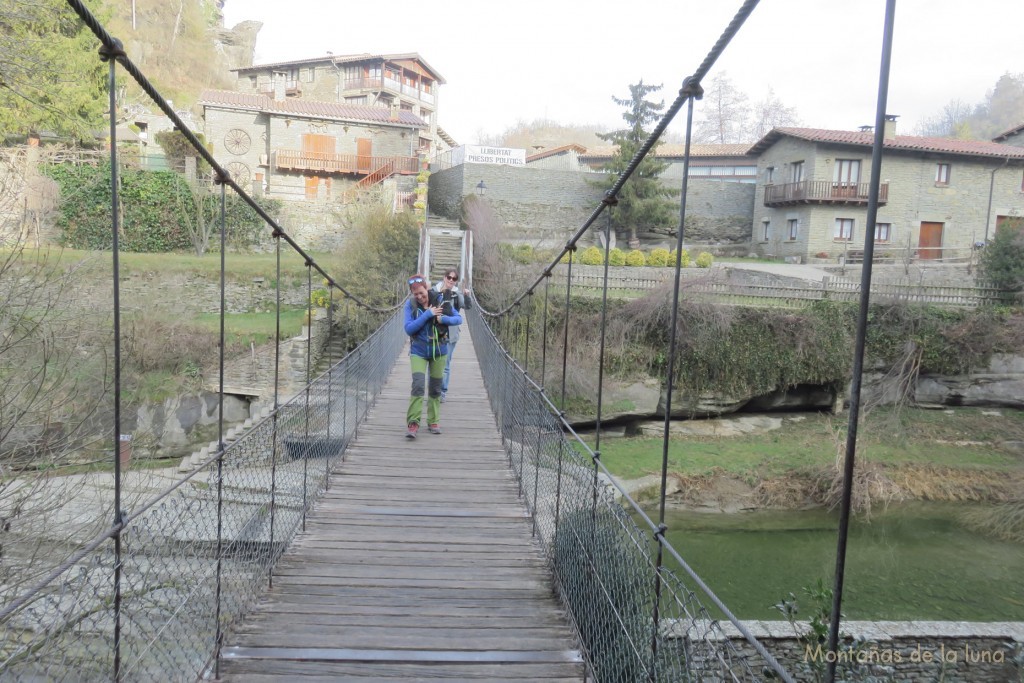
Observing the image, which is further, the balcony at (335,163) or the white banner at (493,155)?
the white banner at (493,155)

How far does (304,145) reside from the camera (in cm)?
1978

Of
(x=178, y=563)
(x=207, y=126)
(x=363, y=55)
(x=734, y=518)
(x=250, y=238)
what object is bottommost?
(x=734, y=518)

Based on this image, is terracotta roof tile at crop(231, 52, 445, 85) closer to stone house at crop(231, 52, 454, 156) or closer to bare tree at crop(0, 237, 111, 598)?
stone house at crop(231, 52, 454, 156)

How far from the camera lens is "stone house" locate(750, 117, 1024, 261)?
703 inches

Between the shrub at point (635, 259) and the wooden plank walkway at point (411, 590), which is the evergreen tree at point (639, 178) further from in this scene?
the wooden plank walkway at point (411, 590)

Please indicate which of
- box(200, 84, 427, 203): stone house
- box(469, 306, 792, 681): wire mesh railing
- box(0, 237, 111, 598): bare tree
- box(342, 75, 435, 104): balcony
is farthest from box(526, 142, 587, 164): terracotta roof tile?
box(469, 306, 792, 681): wire mesh railing

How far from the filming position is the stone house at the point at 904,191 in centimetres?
1786

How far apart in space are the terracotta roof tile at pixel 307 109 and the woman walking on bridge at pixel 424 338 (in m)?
17.3

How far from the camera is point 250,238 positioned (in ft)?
57.5

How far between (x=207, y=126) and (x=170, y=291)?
7.60 metres

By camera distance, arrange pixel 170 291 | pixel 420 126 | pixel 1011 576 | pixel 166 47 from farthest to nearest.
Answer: pixel 166 47, pixel 420 126, pixel 170 291, pixel 1011 576

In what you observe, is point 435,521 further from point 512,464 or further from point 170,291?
point 170,291

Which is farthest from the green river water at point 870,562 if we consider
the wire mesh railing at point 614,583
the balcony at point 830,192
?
the balcony at point 830,192

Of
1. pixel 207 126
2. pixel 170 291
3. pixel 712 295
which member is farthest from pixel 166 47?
pixel 712 295
